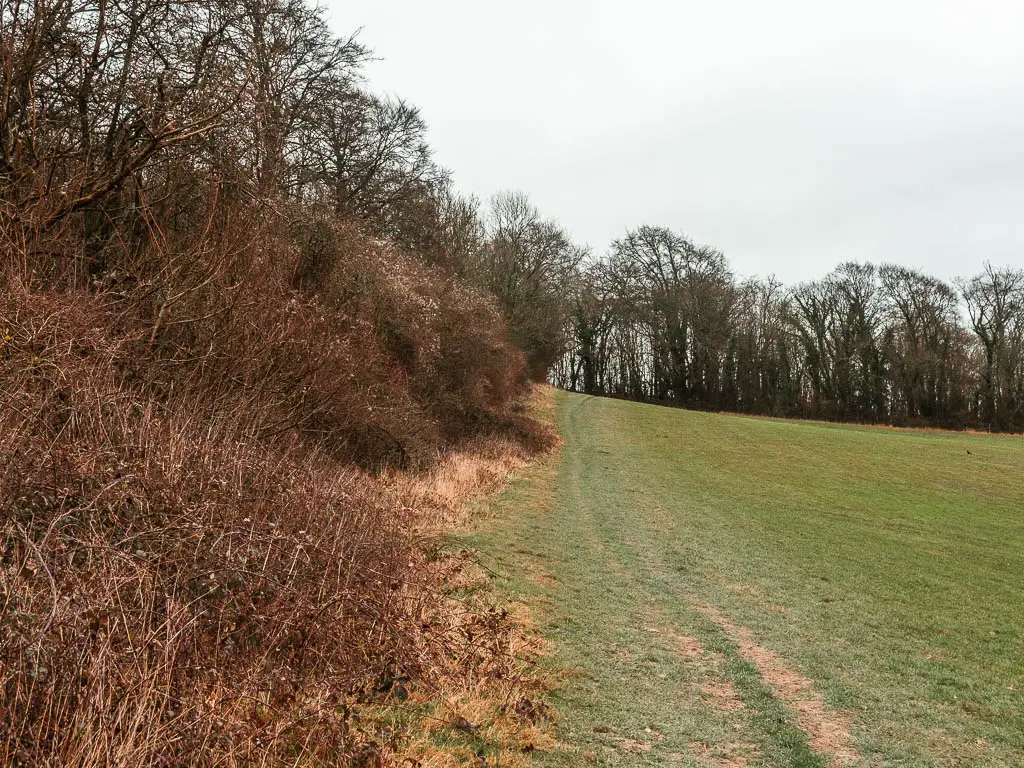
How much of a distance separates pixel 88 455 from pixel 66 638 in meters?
1.91

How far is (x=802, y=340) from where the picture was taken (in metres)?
60.7

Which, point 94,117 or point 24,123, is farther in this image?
point 94,117

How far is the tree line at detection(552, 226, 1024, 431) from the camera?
55.6 meters

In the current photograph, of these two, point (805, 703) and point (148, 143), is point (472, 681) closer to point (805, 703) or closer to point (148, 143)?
point (805, 703)

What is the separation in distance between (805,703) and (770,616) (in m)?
2.48

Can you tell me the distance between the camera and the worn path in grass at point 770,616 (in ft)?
15.5

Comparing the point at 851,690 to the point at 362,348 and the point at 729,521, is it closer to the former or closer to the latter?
the point at 729,521

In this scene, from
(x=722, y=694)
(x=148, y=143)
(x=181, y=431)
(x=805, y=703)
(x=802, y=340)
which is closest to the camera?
(x=805, y=703)

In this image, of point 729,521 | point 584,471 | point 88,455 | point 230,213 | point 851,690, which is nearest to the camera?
point 88,455

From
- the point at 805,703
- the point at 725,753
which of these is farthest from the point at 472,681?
the point at 805,703

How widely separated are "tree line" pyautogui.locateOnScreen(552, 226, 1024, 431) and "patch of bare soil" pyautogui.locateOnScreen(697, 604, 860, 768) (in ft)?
156

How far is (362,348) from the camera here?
12.9 m

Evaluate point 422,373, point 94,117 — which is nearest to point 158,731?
point 94,117

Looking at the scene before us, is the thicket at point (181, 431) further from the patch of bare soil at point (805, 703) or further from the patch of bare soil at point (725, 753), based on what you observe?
the patch of bare soil at point (805, 703)
